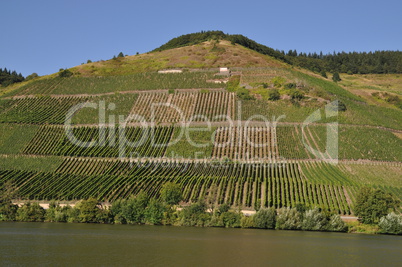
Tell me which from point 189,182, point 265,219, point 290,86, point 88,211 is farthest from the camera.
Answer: point 290,86

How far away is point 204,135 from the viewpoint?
A: 403 ft

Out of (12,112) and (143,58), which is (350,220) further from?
(143,58)

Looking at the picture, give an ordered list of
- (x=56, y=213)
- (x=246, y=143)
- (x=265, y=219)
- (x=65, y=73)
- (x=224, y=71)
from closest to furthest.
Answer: (x=265, y=219)
(x=56, y=213)
(x=246, y=143)
(x=224, y=71)
(x=65, y=73)

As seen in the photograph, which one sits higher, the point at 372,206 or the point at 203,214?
the point at 372,206

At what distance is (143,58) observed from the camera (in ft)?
631

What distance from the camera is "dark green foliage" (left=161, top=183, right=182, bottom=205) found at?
90.6m

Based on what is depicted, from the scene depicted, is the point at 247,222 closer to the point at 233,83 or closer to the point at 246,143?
the point at 246,143

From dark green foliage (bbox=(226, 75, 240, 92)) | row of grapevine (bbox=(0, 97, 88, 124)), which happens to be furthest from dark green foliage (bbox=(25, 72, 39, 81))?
dark green foliage (bbox=(226, 75, 240, 92))

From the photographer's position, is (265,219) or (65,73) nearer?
(265,219)

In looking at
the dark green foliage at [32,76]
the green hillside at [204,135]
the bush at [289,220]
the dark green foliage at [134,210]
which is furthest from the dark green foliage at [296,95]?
the dark green foliage at [32,76]

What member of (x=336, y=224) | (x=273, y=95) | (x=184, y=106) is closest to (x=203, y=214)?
(x=336, y=224)

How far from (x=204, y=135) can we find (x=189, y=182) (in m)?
25.7

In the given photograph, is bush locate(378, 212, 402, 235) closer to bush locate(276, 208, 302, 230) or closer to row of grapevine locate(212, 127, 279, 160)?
bush locate(276, 208, 302, 230)

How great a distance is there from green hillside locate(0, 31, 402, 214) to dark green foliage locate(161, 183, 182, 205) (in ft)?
6.01
